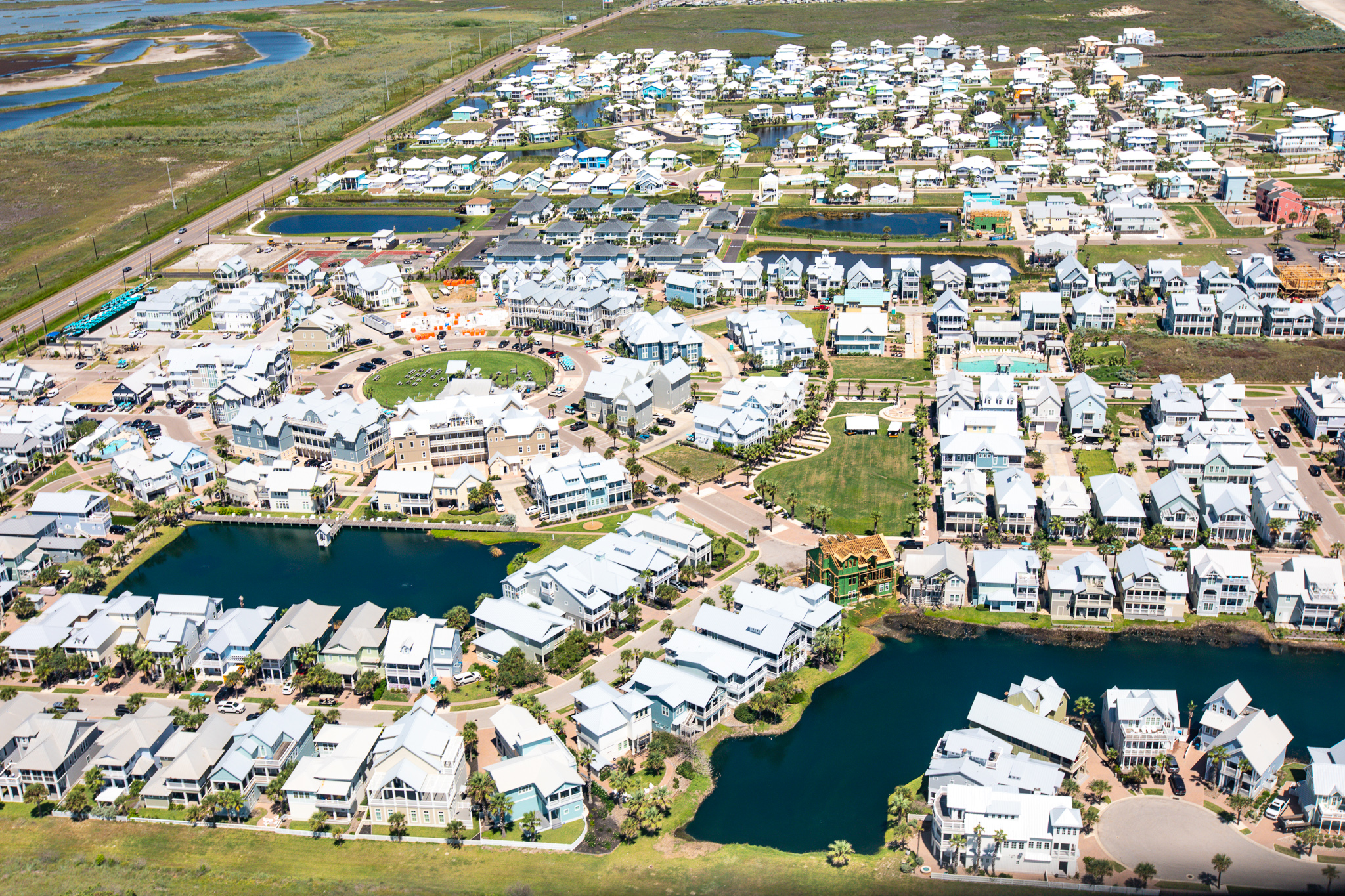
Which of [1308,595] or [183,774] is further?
[1308,595]

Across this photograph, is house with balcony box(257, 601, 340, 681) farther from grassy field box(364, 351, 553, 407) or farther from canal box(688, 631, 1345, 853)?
grassy field box(364, 351, 553, 407)

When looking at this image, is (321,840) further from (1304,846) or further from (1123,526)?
(1123,526)

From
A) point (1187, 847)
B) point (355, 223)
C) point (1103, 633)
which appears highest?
point (355, 223)

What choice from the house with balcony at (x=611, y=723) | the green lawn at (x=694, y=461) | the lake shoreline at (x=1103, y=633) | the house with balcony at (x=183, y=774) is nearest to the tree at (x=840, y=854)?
the house with balcony at (x=611, y=723)

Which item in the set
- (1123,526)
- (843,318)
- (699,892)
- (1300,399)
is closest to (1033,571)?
(1123,526)

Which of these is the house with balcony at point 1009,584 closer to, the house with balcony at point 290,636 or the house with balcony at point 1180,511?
the house with balcony at point 1180,511

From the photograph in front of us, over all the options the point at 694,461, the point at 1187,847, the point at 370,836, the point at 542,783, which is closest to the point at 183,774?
the point at 370,836

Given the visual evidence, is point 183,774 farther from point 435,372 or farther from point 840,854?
point 435,372
